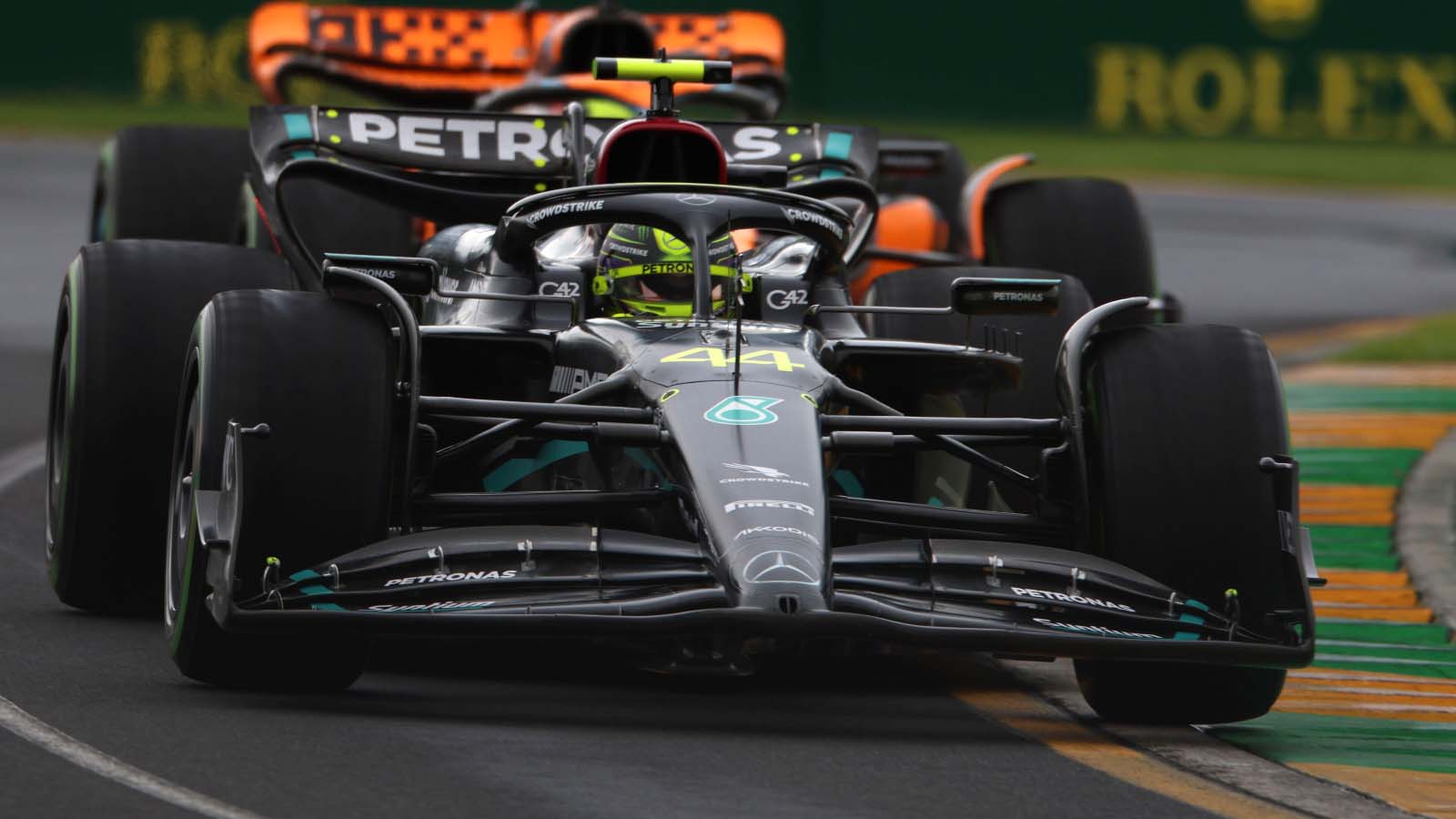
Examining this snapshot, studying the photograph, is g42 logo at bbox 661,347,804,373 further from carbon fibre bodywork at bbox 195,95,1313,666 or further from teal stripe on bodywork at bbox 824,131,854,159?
teal stripe on bodywork at bbox 824,131,854,159

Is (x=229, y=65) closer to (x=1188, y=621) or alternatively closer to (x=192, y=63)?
(x=192, y=63)

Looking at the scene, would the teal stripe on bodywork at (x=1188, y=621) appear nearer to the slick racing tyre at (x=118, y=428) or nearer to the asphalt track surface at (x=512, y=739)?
the asphalt track surface at (x=512, y=739)

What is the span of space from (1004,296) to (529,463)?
138 centimetres

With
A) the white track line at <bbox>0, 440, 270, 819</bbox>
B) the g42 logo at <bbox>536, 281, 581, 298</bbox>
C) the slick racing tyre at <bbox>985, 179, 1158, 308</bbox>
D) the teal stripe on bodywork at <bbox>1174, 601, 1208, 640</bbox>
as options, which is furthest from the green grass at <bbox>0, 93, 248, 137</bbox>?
the teal stripe on bodywork at <bbox>1174, 601, 1208, 640</bbox>

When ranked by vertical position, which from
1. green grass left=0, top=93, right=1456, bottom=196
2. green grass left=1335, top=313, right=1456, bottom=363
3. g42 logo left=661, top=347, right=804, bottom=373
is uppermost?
g42 logo left=661, top=347, right=804, bottom=373

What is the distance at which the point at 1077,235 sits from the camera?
11961 millimetres

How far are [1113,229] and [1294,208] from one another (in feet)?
65.2

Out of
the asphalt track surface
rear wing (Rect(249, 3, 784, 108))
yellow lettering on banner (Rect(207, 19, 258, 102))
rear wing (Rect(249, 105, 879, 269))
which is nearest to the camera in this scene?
the asphalt track surface

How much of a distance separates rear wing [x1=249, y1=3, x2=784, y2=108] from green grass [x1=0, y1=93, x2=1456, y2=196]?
1856cm

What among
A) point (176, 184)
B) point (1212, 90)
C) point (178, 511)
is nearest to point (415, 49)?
point (176, 184)

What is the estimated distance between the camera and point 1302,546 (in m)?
6.91

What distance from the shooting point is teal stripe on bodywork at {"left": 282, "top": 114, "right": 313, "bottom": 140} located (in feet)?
33.6

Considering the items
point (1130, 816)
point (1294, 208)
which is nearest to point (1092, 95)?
point (1294, 208)

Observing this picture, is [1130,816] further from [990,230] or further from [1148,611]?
[990,230]
